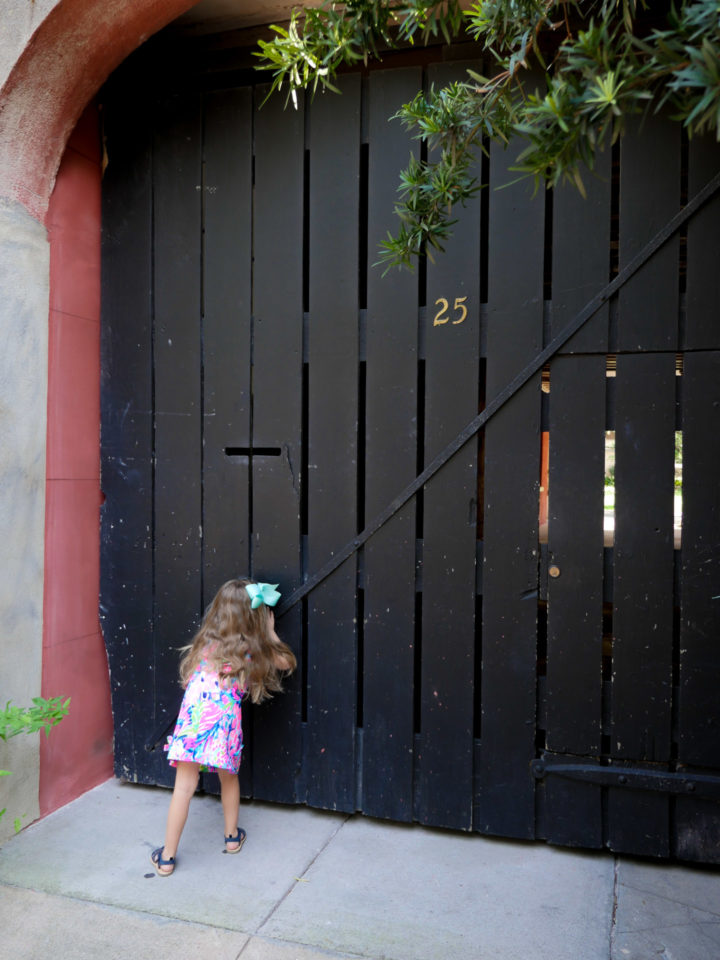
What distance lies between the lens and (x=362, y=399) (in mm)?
3574

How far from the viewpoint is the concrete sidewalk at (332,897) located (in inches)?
103

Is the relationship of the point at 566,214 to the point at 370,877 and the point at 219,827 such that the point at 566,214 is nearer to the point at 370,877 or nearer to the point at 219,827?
the point at 370,877

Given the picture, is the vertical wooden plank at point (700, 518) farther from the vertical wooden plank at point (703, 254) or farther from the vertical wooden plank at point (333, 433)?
the vertical wooden plank at point (333, 433)

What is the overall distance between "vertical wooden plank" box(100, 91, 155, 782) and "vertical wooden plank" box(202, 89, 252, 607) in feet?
1.09

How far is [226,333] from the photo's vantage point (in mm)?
3672

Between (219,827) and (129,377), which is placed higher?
(129,377)

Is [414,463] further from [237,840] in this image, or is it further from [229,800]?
[237,840]

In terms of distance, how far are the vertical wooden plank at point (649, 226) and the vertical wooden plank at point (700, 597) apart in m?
0.21

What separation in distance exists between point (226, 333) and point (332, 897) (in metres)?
2.60

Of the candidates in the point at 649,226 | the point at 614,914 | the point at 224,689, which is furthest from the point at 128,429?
the point at 614,914

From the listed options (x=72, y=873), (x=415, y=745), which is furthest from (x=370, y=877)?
(x=72, y=873)

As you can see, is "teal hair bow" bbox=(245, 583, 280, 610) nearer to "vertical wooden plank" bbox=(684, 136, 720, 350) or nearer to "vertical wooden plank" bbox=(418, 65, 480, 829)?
"vertical wooden plank" bbox=(418, 65, 480, 829)

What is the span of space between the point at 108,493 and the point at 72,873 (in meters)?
1.79

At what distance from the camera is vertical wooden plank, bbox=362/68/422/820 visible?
11.2 ft
